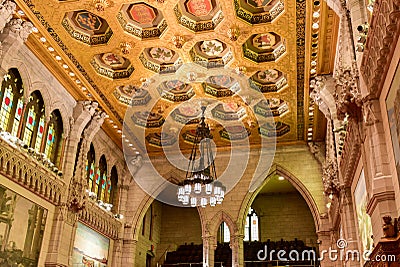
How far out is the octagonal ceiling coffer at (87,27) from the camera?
39.2 feet

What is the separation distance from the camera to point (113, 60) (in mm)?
13883

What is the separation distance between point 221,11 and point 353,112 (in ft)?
17.5

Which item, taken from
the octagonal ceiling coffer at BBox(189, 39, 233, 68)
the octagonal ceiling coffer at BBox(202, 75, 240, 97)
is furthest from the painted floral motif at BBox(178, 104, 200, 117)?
the octagonal ceiling coffer at BBox(189, 39, 233, 68)

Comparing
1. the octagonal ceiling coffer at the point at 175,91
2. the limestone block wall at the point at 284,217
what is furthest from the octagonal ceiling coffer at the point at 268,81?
the limestone block wall at the point at 284,217

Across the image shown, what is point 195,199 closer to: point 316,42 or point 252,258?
point 316,42

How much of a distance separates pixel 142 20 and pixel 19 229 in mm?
6616

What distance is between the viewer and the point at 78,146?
15.1 meters

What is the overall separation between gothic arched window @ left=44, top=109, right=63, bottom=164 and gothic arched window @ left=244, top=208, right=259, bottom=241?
13.1 m

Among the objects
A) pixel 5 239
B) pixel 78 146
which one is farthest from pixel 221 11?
pixel 5 239

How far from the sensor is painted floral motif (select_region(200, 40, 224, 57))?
13.0 m

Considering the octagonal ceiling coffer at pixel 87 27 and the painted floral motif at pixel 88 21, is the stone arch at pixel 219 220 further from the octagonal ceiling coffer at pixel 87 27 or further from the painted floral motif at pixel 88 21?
the painted floral motif at pixel 88 21

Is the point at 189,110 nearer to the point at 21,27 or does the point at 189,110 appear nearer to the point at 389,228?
the point at 21,27

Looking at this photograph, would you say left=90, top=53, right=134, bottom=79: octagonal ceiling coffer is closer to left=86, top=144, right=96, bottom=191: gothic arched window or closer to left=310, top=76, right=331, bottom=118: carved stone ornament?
left=86, top=144, right=96, bottom=191: gothic arched window

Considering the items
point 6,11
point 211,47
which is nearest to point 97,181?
point 211,47
